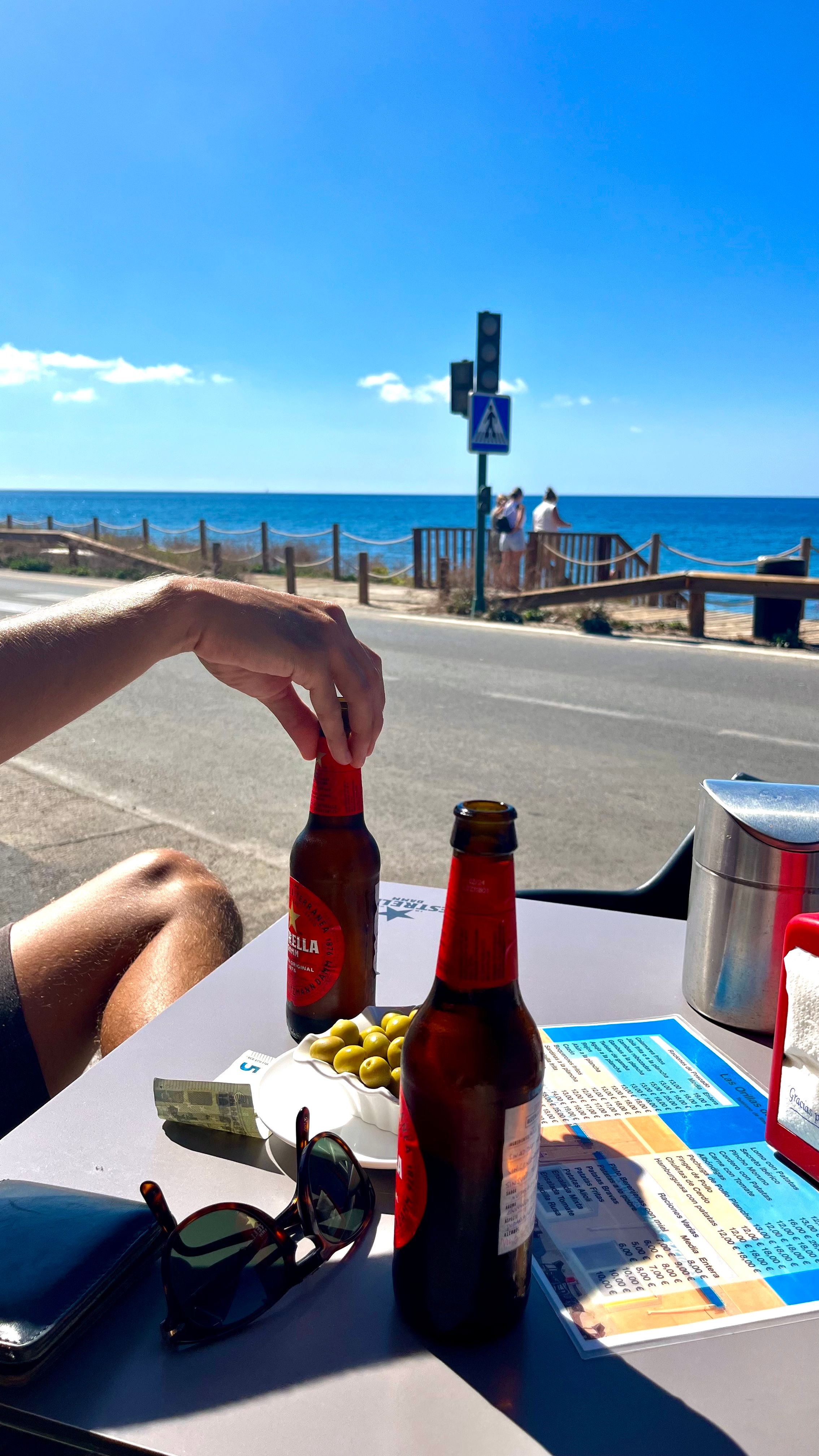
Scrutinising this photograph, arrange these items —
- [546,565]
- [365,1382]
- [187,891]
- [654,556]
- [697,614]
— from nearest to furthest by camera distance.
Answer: [365,1382] < [187,891] < [697,614] < [654,556] < [546,565]

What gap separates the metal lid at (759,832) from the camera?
1.40m

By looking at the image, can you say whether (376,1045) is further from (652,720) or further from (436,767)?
(652,720)

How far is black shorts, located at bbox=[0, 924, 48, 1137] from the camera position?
5.74 feet

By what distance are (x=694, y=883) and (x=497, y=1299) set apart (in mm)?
798

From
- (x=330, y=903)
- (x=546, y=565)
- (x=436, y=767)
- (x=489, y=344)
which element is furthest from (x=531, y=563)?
(x=330, y=903)

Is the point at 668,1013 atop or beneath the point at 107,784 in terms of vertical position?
atop

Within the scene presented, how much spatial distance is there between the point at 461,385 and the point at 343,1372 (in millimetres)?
13236

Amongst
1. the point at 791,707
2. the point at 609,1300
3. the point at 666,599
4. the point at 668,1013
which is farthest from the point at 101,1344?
the point at 666,599

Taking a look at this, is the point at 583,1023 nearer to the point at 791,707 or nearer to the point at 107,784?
the point at 107,784

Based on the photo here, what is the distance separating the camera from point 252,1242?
3.04ft

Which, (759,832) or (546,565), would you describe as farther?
(546,565)

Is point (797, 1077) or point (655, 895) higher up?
point (797, 1077)

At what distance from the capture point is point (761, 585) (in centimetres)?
1152

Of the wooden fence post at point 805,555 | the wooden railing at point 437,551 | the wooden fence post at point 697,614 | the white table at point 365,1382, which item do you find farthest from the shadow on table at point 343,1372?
the wooden railing at point 437,551
